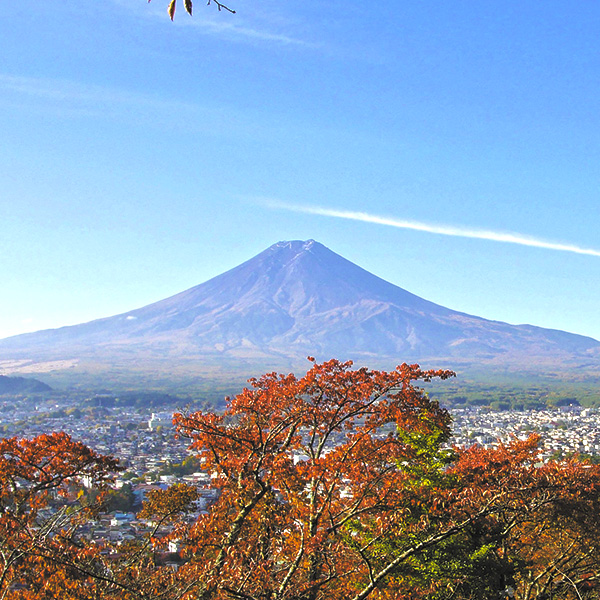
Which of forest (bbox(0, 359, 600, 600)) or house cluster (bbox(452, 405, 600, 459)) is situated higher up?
forest (bbox(0, 359, 600, 600))

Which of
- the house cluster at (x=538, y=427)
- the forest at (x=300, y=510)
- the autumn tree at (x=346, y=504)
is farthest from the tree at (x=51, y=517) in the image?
the house cluster at (x=538, y=427)

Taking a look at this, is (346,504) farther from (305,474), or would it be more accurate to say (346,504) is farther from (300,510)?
(300,510)

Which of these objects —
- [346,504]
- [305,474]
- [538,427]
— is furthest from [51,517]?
[538,427]

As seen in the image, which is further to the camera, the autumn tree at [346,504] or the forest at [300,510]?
the autumn tree at [346,504]

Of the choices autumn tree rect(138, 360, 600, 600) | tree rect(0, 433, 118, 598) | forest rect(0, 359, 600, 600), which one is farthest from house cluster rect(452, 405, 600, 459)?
tree rect(0, 433, 118, 598)

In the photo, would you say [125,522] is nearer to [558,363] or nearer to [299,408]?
[299,408]

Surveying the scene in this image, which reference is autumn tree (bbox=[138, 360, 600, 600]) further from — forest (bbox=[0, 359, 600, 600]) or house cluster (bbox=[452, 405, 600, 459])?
house cluster (bbox=[452, 405, 600, 459])

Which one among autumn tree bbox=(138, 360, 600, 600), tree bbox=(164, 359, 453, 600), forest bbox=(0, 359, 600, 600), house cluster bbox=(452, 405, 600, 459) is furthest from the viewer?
house cluster bbox=(452, 405, 600, 459)

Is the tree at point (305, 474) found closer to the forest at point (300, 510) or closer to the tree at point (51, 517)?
the forest at point (300, 510)


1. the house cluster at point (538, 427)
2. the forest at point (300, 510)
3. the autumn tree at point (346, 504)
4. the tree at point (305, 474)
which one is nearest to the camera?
the forest at point (300, 510)
